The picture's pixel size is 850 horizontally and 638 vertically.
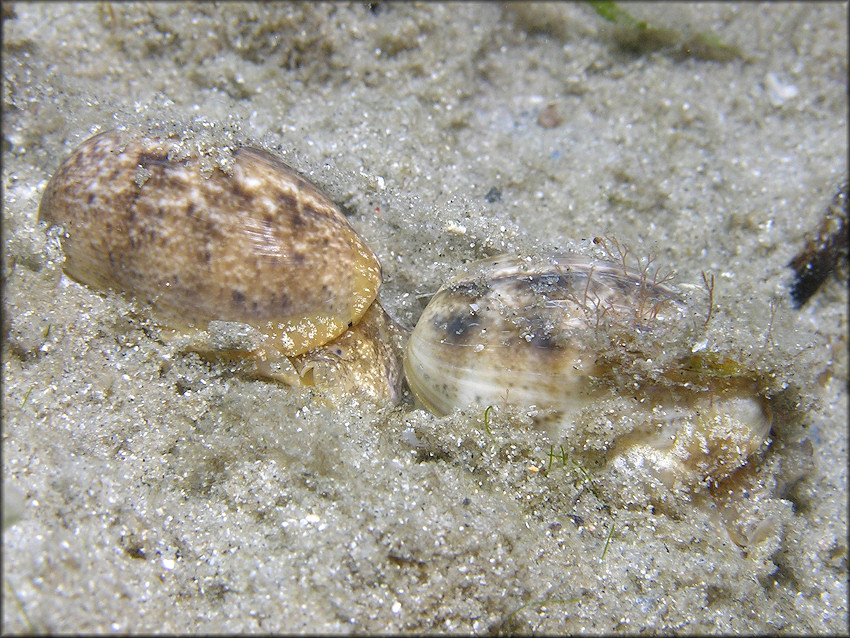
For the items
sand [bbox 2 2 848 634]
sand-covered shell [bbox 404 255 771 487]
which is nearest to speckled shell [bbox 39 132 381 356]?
sand [bbox 2 2 848 634]

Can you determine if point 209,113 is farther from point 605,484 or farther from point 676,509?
point 676,509

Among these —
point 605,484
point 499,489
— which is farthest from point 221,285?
point 605,484

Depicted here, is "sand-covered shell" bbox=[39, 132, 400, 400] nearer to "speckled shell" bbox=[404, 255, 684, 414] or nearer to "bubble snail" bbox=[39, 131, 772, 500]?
"bubble snail" bbox=[39, 131, 772, 500]

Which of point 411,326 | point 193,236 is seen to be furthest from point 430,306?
point 193,236

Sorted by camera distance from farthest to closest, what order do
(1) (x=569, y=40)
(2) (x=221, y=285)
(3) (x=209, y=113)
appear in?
(1) (x=569, y=40)
(3) (x=209, y=113)
(2) (x=221, y=285)

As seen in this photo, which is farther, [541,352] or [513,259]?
[513,259]

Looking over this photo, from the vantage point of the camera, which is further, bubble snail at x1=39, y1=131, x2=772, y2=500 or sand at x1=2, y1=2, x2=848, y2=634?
bubble snail at x1=39, y1=131, x2=772, y2=500

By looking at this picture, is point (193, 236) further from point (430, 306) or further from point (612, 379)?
point (612, 379)
